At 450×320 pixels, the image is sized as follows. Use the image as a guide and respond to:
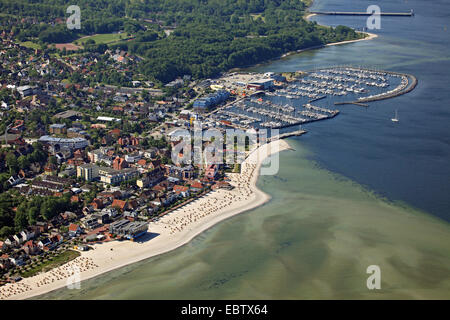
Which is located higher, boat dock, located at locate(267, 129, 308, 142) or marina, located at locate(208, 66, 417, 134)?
marina, located at locate(208, 66, 417, 134)

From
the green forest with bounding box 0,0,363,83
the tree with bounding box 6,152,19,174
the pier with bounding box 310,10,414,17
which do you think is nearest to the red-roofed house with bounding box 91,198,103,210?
the tree with bounding box 6,152,19,174

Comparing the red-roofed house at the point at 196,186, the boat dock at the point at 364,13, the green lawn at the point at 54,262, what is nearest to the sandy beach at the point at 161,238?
the green lawn at the point at 54,262

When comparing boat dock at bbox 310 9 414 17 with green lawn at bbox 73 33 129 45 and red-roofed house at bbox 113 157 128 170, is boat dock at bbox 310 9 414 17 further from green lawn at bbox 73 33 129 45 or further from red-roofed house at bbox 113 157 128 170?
red-roofed house at bbox 113 157 128 170

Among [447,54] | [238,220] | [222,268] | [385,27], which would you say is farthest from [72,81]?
[385,27]

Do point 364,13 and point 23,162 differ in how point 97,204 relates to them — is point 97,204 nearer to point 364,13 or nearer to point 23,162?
point 23,162

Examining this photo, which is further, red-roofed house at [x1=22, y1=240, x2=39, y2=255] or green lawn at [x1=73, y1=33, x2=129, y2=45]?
green lawn at [x1=73, y1=33, x2=129, y2=45]

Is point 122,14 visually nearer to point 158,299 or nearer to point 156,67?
point 156,67

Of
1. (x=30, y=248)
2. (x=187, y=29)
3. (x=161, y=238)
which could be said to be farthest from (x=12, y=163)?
(x=187, y=29)

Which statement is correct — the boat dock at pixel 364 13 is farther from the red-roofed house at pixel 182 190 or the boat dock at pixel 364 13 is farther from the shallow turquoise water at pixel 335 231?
the red-roofed house at pixel 182 190
